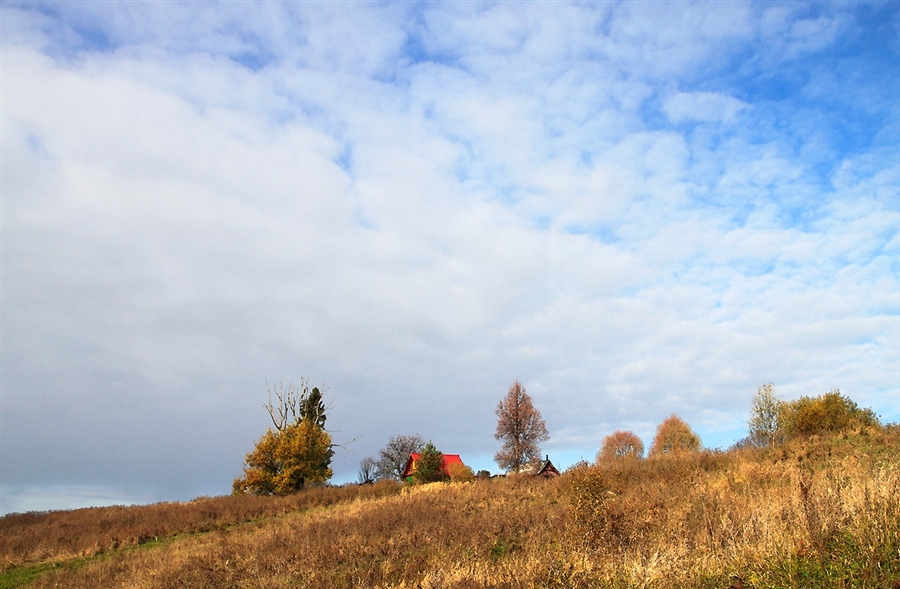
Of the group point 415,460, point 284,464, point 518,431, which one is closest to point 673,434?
point 518,431

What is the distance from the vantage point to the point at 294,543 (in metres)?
14.0

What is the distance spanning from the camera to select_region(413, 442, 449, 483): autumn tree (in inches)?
1486

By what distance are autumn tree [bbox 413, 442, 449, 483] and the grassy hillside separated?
48.3ft

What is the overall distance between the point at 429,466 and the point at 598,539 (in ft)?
93.9

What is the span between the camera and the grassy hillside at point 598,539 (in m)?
7.61

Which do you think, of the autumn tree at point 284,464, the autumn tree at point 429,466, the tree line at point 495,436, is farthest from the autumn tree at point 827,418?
Answer: the autumn tree at point 284,464

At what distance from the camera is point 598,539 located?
1072 cm

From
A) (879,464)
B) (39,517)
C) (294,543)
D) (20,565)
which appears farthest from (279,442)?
(879,464)

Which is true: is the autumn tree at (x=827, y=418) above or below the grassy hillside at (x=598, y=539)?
above

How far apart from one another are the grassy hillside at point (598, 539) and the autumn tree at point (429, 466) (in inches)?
580

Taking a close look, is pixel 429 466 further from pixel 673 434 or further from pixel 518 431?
pixel 673 434

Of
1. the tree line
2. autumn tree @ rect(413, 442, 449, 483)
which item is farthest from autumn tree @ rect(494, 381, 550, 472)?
autumn tree @ rect(413, 442, 449, 483)

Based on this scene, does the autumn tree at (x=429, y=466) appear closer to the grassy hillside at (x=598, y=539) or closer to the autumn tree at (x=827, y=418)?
the grassy hillside at (x=598, y=539)

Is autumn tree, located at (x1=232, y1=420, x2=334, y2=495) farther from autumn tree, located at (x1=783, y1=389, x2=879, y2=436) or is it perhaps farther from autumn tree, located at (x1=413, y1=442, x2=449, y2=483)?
autumn tree, located at (x1=783, y1=389, x2=879, y2=436)
